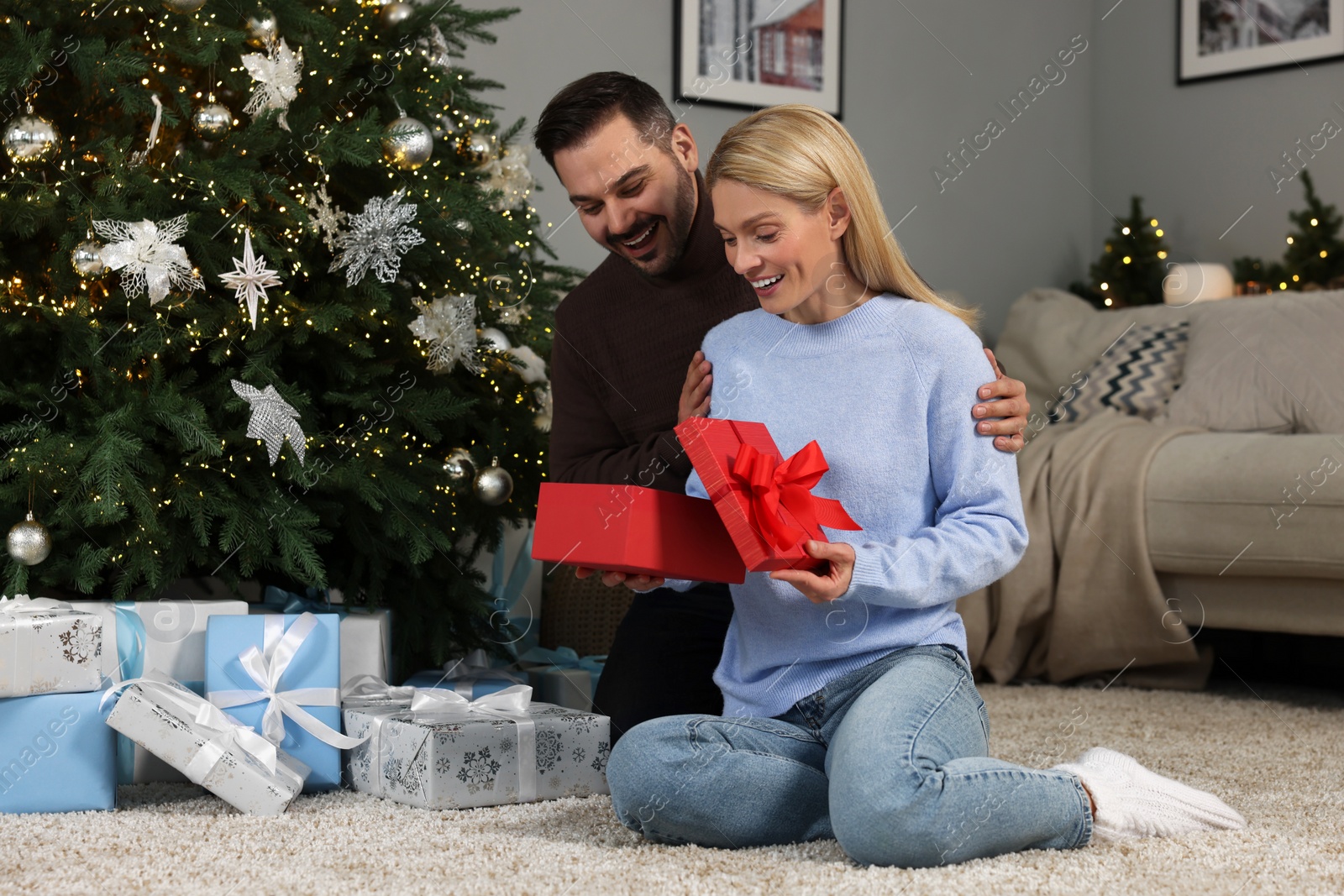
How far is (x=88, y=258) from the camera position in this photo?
159 centimetres

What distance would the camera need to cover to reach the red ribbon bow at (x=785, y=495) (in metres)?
1.15

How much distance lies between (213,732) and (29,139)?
780 millimetres

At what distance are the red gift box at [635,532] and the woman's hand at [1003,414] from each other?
0.92 feet

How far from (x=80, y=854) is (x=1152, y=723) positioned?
1.57 metres

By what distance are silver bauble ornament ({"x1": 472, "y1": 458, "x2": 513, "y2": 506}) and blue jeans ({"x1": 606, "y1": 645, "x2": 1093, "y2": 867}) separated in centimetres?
69

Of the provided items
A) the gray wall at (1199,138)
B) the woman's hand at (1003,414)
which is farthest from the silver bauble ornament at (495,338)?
the gray wall at (1199,138)

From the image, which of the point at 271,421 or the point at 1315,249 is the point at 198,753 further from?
the point at 1315,249

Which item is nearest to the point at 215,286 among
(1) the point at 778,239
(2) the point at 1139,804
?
(1) the point at 778,239

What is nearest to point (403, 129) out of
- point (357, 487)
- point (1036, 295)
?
point (357, 487)

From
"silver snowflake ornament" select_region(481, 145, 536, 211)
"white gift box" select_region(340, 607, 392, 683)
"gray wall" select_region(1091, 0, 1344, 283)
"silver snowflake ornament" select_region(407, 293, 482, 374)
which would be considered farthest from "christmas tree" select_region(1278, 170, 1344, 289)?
"white gift box" select_region(340, 607, 392, 683)

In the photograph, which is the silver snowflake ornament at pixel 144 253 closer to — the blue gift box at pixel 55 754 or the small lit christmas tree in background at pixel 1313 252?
the blue gift box at pixel 55 754

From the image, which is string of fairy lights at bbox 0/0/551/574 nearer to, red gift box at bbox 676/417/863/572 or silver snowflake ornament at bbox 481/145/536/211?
silver snowflake ornament at bbox 481/145/536/211

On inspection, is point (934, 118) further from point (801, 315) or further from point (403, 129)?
point (801, 315)

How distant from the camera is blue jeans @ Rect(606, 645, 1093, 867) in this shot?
1126 millimetres
